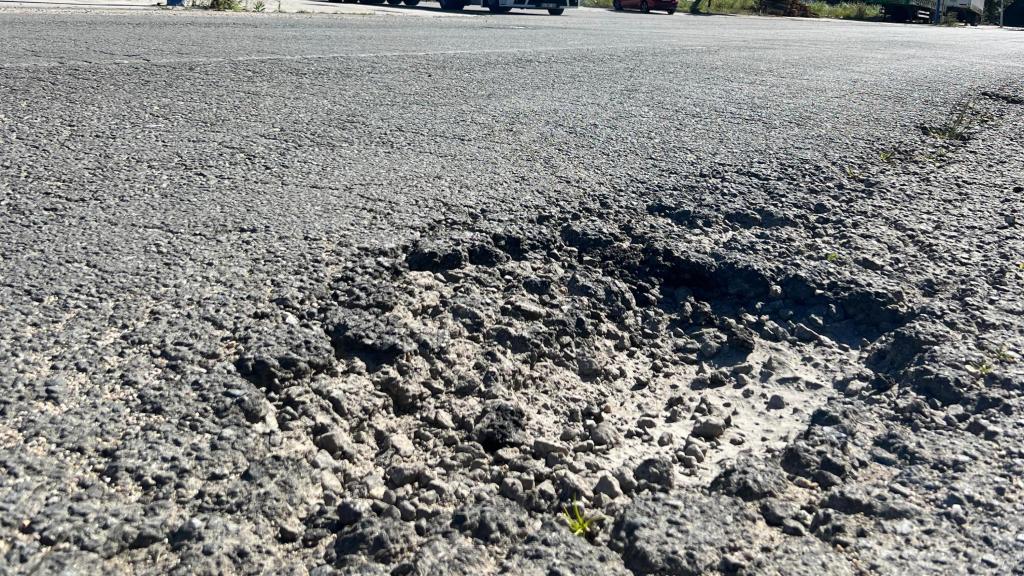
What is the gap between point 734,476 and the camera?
180 centimetres

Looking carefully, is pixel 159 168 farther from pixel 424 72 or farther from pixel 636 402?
pixel 424 72

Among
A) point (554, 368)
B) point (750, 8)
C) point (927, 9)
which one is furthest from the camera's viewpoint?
point (750, 8)

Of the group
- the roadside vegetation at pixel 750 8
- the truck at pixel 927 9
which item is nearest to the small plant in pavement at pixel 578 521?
the roadside vegetation at pixel 750 8

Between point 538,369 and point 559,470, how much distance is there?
48 cm

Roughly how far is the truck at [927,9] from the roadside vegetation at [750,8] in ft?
5.97

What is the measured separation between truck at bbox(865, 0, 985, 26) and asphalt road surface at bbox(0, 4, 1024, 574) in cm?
3604

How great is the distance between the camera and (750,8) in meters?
41.2

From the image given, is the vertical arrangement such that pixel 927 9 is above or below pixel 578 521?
above

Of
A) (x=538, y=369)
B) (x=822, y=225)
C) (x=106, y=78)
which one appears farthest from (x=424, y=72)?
(x=538, y=369)

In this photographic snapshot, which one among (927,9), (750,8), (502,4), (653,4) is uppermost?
(750,8)

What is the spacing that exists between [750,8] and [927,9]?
7425 millimetres

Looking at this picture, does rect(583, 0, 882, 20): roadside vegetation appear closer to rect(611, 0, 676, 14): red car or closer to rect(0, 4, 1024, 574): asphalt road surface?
rect(611, 0, 676, 14): red car

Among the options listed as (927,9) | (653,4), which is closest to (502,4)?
(653,4)

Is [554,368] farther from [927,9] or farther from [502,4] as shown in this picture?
[927,9]
